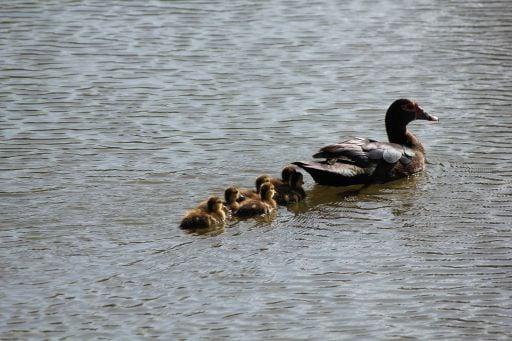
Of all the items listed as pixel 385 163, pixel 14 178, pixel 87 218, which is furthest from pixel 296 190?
pixel 14 178

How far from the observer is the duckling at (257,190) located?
9.66 metres

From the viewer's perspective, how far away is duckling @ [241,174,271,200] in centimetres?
966

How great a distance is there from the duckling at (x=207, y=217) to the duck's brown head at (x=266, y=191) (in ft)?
→ 1.47

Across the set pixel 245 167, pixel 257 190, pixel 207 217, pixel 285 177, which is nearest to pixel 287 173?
pixel 285 177

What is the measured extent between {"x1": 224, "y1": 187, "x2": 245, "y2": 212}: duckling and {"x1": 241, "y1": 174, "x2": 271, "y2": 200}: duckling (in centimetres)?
13

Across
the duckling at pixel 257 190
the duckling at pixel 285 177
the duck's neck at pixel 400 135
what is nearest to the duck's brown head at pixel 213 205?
the duckling at pixel 257 190

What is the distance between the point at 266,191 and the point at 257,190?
27 cm

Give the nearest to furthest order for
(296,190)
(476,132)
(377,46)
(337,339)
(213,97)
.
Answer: (337,339), (296,190), (476,132), (213,97), (377,46)

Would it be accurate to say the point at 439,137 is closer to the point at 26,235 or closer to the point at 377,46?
the point at 377,46

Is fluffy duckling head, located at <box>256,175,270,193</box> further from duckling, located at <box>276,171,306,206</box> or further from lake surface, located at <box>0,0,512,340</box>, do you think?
lake surface, located at <box>0,0,512,340</box>

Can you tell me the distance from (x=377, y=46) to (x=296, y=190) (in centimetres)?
441

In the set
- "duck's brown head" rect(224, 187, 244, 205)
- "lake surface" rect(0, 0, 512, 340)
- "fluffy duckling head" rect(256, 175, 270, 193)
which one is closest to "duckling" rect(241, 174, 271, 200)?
"fluffy duckling head" rect(256, 175, 270, 193)

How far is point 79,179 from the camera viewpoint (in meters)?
10.2

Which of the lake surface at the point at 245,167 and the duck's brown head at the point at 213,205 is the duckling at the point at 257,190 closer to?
the lake surface at the point at 245,167
